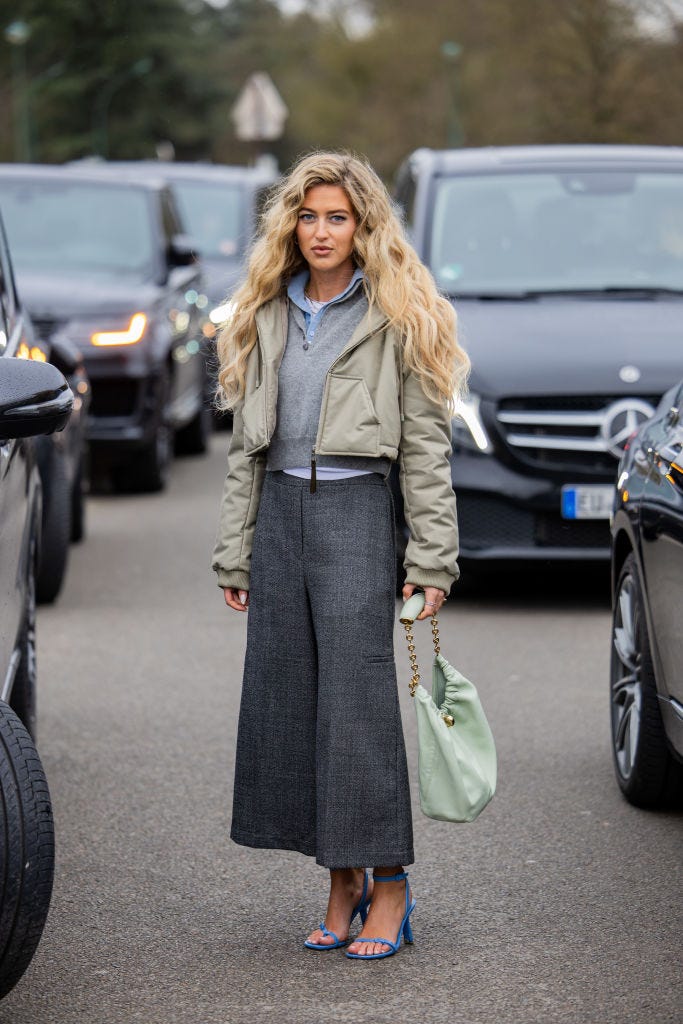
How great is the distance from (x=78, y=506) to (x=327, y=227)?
657 centimetres

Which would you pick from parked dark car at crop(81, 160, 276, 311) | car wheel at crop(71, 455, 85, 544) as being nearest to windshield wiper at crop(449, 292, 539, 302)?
car wheel at crop(71, 455, 85, 544)

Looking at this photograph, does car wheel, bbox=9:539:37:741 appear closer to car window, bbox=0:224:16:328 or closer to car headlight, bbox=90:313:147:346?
car window, bbox=0:224:16:328

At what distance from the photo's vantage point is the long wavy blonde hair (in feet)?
14.1

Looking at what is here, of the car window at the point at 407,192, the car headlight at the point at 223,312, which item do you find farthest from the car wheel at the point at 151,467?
the car headlight at the point at 223,312

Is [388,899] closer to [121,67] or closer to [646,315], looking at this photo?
[646,315]

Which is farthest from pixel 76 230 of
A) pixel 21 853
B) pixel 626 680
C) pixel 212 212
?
pixel 21 853

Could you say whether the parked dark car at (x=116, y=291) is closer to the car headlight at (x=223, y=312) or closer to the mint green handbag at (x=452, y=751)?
the car headlight at (x=223, y=312)

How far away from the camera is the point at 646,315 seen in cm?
A: 876

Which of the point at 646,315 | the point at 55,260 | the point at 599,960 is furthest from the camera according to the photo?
the point at 55,260

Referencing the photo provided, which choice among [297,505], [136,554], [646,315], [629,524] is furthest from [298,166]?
[136,554]

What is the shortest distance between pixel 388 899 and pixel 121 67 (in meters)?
64.3

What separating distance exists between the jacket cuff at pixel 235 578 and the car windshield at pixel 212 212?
1439 cm

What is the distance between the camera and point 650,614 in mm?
5195

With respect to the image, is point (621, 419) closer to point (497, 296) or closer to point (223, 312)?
point (497, 296)
